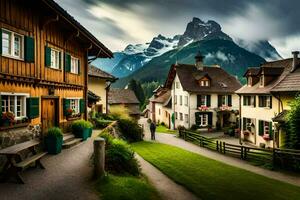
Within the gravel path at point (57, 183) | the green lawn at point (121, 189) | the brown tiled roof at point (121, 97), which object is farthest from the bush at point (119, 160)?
the brown tiled roof at point (121, 97)

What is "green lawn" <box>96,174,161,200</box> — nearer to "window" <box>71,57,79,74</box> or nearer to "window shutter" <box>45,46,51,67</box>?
"window shutter" <box>45,46,51,67</box>

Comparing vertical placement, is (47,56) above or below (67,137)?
above

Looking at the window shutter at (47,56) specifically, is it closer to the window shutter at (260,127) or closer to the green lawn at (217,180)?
the green lawn at (217,180)

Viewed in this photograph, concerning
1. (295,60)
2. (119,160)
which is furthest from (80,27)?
(295,60)

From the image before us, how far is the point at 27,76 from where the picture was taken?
12.5m

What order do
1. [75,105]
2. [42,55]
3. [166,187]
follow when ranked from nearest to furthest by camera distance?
[166,187] → [42,55] → [75,105]

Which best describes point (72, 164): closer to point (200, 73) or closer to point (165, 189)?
point (165, 189)

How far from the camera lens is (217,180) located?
14977 millimetres

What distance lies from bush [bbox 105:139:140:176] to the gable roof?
6794mm

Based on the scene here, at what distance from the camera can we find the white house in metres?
40.8

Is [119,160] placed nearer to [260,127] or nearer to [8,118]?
[8,118]

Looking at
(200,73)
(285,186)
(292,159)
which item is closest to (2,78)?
(285,186)

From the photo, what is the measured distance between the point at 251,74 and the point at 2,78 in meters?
25.8

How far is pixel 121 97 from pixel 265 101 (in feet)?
107
